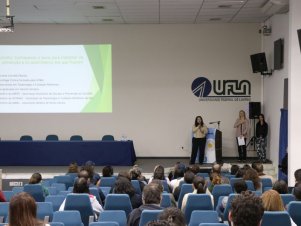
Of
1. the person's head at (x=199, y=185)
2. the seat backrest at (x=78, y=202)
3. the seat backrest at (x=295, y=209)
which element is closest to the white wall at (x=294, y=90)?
the person's head at (x=199, y=185)

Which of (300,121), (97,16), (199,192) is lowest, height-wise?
(199,192)

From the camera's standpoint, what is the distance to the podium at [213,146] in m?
14.3

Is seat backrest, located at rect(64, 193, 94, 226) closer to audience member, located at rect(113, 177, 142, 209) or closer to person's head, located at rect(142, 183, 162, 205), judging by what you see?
audience member, located at rect(113, 177, 142, 209)

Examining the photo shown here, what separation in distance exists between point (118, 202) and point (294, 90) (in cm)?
593

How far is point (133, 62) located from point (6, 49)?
397 centimetres

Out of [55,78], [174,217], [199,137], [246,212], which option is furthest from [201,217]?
[55,78]

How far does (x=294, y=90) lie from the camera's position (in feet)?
33.9

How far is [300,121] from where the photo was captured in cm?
1038

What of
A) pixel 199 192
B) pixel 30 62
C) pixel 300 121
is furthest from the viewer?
pixel 30 62

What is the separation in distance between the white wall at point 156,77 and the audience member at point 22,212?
12.1 metres

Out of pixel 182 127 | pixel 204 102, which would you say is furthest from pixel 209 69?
pixel 182 127

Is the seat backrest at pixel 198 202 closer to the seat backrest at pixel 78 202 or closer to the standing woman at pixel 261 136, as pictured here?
the seat backrest at pixel 78 202

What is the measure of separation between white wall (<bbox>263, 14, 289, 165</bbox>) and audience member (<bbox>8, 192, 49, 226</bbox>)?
401 inches

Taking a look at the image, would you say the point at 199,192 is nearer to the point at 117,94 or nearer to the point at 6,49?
the point at 117,94
